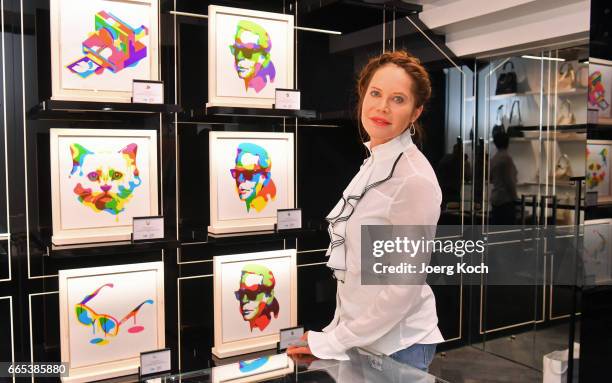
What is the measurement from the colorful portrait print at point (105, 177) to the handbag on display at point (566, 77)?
104 inches

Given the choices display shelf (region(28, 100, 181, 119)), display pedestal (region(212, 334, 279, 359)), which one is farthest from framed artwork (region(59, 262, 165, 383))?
display shelf (region(28, 100, 181, 119))

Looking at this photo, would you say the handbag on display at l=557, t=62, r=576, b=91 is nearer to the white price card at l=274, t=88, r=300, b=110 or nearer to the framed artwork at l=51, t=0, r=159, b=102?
the white price card at l=274, t=88, r=300, b=110

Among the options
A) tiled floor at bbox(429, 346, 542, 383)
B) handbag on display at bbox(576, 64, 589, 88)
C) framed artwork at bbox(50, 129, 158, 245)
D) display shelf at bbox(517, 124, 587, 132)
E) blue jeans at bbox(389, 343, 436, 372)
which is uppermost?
handbag on display at bbox(576, 64, 589, 88)

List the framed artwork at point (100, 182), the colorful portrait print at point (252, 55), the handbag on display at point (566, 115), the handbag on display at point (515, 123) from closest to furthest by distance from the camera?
the framed artwork at point (100, 182) < the colorful portrait print at point (252, 55) < the handbag on display at point (566, 115) < the handbag on display at point (515, 123)

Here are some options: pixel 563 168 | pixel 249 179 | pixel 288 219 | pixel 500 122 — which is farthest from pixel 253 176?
pixel 563 168

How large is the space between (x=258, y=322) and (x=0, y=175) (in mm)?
1452

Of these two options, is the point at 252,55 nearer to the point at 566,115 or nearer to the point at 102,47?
the point at 102,47

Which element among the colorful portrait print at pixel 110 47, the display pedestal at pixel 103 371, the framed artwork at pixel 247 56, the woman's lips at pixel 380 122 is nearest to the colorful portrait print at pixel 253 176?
the framed artwork at pixel 247 56

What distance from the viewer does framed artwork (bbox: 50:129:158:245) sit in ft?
8.51

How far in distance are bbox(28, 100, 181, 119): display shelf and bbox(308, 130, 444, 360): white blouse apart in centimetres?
122

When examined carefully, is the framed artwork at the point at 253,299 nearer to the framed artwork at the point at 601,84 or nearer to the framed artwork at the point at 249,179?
the framed artwork at the point at 249,179

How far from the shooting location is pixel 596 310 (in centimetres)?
226

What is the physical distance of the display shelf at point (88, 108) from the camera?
2.46 metres

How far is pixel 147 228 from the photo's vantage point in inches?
108
